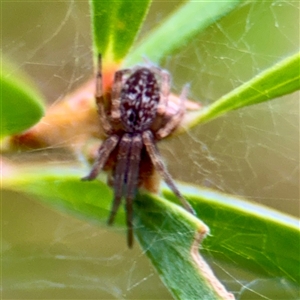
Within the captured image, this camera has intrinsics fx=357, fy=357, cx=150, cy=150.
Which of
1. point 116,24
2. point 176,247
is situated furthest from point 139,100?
point 176,247

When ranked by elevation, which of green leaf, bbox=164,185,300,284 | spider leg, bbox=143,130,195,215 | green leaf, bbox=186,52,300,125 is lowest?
green leaf, bbox=164,185,300,284

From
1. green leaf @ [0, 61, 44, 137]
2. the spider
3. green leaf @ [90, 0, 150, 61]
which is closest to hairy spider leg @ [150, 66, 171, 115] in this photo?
the spider

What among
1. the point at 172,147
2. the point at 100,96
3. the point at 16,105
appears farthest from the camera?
the point at 172,147

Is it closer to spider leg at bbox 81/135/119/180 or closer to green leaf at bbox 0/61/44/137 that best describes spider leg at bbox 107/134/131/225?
spider leg at bbox 81/135/119/180

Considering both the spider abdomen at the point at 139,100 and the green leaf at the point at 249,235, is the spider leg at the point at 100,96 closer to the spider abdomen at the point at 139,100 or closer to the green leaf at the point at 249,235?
the spider abdomen at the point at 139,100

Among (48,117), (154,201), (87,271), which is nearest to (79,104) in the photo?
(48,117)

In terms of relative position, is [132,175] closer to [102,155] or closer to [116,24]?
[102,155]
